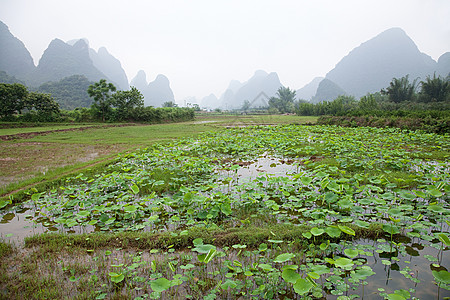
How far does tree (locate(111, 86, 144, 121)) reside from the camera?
3162 centimetres

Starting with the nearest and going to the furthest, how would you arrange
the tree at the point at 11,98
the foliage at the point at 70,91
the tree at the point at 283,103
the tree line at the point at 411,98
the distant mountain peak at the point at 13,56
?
the tree at the point at 11,98
the tree line at the point at 411,98
the foliage at the point at 70,91
the tree at the point at 283,103
the distant mountain peak at the point at 13,56

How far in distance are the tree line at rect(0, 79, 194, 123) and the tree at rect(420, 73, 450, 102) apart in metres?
38.4

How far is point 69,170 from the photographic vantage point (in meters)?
7.23

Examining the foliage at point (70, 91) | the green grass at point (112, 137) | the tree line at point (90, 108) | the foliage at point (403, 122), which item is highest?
Result: the foliage at point (70, 91)

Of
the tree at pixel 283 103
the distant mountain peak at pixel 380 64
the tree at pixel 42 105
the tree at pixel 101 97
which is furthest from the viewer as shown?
the distant mountain peak at pixel 380 64

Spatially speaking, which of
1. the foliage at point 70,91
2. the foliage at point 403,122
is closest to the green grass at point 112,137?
the foliage at point 403,122

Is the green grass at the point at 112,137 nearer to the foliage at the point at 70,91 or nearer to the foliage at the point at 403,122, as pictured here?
the foliage at the point at 403,122

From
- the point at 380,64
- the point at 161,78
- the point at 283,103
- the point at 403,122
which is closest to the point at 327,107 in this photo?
the point at 403,122

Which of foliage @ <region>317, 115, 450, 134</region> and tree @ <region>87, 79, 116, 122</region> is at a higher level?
tree @ <region>87, 79, 116, 122</region>

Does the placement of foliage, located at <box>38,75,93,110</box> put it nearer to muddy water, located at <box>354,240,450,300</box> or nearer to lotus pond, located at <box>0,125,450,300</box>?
lotus pond, located at <box>0,125,450,300</box>

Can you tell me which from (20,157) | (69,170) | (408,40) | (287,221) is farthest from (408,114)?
(408,40)

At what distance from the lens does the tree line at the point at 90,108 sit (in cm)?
2473

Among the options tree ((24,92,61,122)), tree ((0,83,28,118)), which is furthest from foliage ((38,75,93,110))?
tree ((0,83,28,118))

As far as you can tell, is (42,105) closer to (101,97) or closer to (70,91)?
(101,97)
